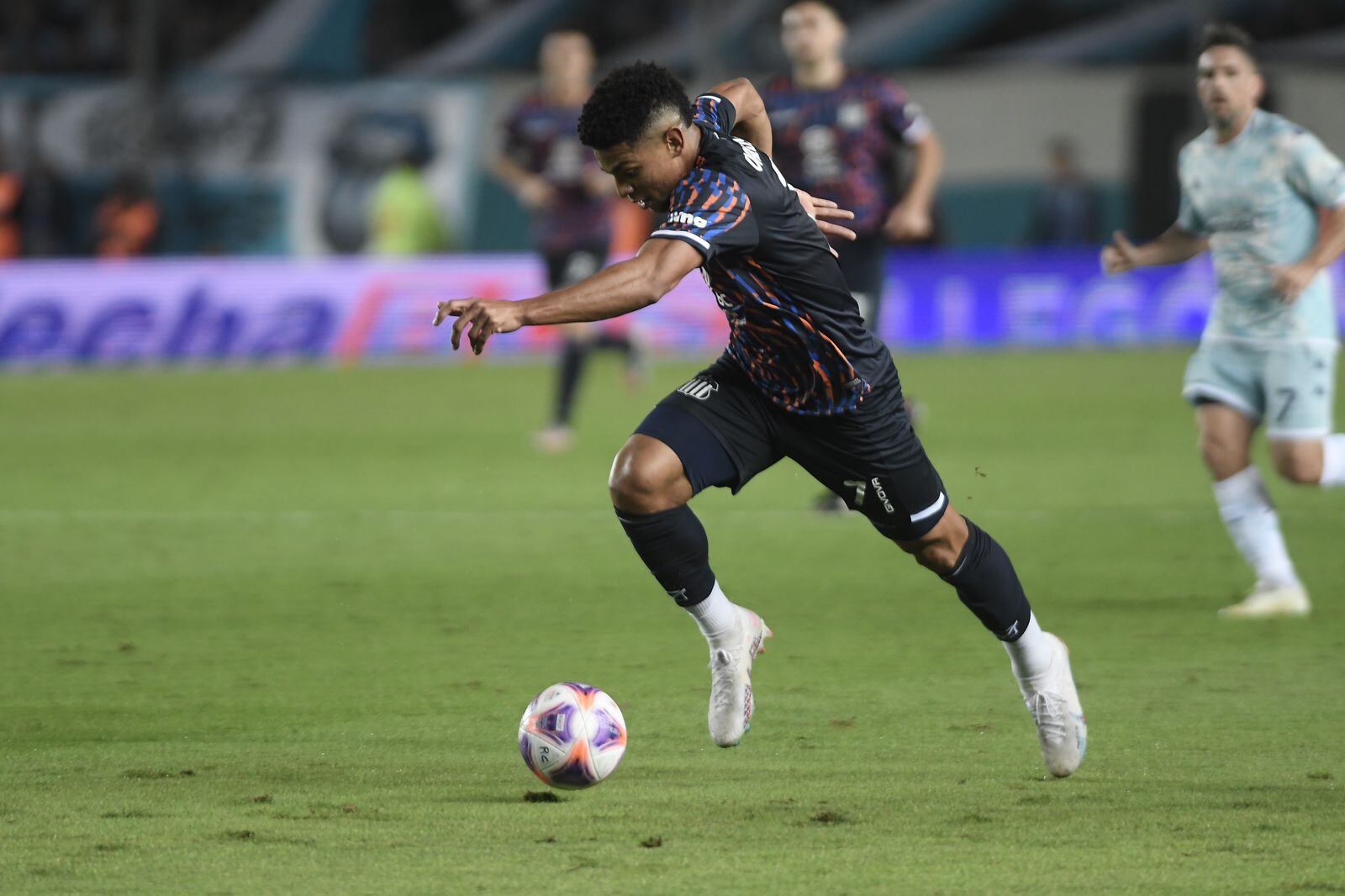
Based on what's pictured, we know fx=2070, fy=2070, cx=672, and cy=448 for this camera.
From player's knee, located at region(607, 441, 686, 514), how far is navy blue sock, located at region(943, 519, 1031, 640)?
71 cm

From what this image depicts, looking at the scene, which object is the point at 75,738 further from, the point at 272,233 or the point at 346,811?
the point at 272,233

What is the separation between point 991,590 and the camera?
4996 millimetres

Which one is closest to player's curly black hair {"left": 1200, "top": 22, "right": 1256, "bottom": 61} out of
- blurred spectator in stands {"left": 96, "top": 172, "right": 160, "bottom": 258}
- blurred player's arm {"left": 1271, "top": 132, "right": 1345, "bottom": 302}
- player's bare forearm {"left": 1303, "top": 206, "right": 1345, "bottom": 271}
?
blurred player's arm {"left": 1271, "top": 132, "right": 1345, "bottom": 302}

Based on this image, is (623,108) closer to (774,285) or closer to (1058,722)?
(774,285)

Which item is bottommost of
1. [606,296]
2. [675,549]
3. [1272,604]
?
[1272,604]

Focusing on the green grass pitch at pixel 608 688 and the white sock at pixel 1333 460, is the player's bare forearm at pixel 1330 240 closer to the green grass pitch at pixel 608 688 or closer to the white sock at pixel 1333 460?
the white sock at pixel 1333 460

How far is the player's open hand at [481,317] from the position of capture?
4121 millimetres

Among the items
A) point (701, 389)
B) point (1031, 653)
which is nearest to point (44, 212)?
point (701, 389)

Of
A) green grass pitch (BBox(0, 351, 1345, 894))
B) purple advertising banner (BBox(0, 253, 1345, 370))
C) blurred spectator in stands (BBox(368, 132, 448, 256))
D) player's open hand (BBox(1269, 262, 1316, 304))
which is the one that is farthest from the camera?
blurred spectator in stands (BBox(368, 132, 448, 256))

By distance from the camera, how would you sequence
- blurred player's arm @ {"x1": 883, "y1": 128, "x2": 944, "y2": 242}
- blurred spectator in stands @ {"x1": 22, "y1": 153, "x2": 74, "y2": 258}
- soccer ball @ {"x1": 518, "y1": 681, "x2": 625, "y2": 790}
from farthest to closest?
1. blurred spectator in stands @ {"x1": 22, "y1": 153, "x2": 74, "y2": 258}
2. blurred player's arm @ {"x1": 883, "y1": 128, "x2": 944, "y2": 242}
3. soccer ball @ {"x1": 518, "y1": 681, "x2": 625, "y2": 790}

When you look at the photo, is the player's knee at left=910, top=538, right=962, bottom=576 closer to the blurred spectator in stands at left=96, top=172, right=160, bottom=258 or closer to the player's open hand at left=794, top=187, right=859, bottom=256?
the player's open hand at left=794, top=187, right=859, bottom=256

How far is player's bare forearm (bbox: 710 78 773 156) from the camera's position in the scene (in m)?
5.64

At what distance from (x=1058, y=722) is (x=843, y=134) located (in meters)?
5.22

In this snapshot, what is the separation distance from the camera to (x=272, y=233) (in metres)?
26.3
